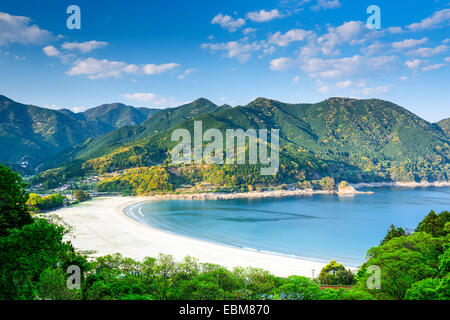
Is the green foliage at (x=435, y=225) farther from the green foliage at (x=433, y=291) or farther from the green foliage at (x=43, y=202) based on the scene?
the green foliage at (x=43, y=202)

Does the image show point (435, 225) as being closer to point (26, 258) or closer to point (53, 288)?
point (53, 288)

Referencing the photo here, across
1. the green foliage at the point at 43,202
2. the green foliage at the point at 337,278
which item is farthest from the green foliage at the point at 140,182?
the green foliage at the point at 337,278

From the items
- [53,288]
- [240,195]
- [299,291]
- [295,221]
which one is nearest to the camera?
[53,288]

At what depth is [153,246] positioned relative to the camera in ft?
134

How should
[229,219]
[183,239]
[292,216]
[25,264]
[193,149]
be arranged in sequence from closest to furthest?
1. [25,264]
2. [183,239]
3. [229,219]
4. [292,216]
5. [193,149]

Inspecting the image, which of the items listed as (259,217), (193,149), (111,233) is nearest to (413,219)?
Answer: (259,217)

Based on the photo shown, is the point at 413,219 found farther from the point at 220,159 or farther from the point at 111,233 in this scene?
the point at 220,159

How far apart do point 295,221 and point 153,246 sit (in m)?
36.0

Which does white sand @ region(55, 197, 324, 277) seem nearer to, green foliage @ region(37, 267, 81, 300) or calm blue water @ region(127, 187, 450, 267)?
calm blue water @ region(127, 187, 450, 267)

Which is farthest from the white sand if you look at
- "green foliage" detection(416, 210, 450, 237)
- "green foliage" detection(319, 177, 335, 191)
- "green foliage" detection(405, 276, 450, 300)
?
"green foliage" detection(319, 177, 335, 191)

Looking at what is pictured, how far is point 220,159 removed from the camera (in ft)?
431

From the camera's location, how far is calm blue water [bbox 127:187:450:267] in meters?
45.4

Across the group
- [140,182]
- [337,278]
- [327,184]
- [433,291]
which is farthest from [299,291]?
[327,184]
